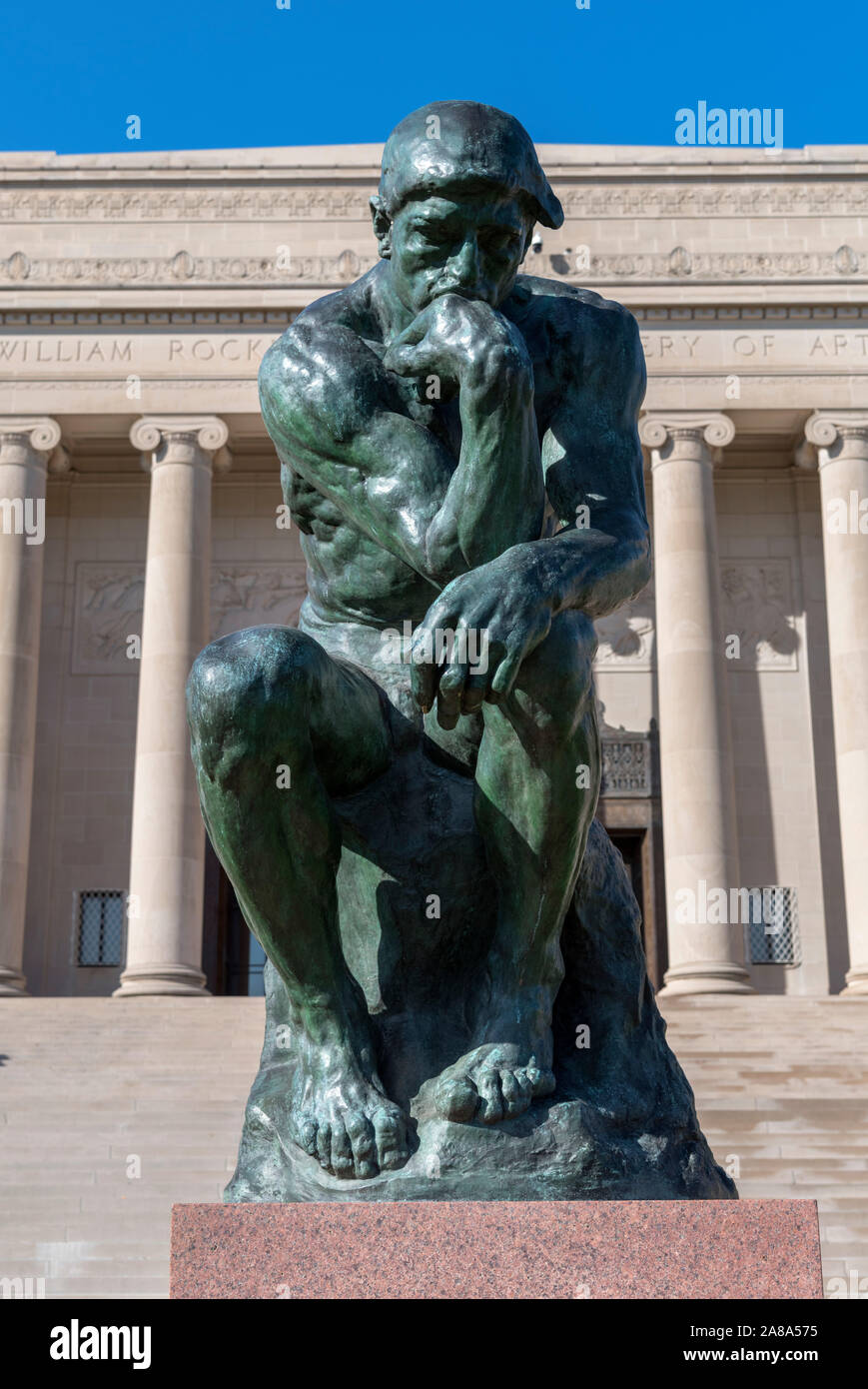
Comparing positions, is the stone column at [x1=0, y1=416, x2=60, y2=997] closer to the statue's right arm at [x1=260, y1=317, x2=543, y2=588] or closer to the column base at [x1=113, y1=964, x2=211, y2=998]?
the column base at [x1=113, y1=964, x2=211, y2=998]

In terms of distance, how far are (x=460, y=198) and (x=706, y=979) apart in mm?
26196

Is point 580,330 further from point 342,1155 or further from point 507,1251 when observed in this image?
point 507,1251

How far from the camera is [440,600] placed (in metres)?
4.32

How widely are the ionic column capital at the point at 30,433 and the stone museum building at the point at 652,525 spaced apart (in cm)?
5

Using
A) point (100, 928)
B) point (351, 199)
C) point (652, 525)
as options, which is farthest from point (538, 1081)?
point (351, 199)

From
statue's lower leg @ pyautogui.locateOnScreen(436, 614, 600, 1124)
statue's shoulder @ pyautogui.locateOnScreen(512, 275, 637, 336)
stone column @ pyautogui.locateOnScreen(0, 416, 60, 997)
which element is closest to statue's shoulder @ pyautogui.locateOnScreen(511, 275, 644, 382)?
statue's shoulder @ pyautogui.locateOnScreen(512, 275, 637, 336)

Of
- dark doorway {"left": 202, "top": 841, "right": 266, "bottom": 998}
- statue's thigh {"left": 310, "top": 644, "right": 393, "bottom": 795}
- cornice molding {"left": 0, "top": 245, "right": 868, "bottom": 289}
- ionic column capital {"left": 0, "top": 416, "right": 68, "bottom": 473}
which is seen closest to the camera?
statue's thigh {"left": 310, "top": 644, "right": 393, "bottom": 795}

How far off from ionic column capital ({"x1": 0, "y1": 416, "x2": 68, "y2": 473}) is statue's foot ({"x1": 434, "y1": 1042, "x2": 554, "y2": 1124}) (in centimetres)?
3057

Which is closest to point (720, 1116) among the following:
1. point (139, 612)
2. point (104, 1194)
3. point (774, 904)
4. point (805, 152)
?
point (104, 1194)

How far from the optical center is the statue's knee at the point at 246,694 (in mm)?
4332

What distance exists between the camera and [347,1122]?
437 centimetres

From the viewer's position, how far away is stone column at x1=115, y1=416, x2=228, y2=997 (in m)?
30.5
